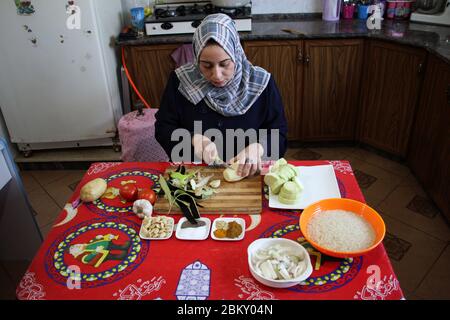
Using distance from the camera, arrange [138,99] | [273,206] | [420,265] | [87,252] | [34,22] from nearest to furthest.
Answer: [87,252] → [273,206] → [420,265] → [34,22] → [138,99]

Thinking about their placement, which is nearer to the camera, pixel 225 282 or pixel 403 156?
pixel 225 282

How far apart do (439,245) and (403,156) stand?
824 mm

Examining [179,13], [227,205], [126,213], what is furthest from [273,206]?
[179,13]

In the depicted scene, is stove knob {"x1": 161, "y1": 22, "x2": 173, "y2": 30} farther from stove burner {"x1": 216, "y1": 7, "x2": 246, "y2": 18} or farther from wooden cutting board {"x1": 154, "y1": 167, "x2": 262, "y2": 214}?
wooden cutting board {"x1": 154, "y1": 167, "x2": 262, "y2": 214}

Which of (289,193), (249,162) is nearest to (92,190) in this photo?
(249,162)

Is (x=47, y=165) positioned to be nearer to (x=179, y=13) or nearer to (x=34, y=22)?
(x=34, y=22)

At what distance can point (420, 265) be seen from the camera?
196cm

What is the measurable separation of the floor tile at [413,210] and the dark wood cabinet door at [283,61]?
934 mm

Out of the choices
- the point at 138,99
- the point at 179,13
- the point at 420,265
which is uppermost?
the point at 179,13

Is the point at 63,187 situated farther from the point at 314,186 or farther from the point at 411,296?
the point at 411,296

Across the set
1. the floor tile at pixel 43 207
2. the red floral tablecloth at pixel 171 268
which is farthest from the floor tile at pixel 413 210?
the floor tile at pixel 43 207

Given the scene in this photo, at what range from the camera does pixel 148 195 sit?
4.20 feet

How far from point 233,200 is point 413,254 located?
4.18ft

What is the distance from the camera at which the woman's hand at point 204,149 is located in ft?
4.81
